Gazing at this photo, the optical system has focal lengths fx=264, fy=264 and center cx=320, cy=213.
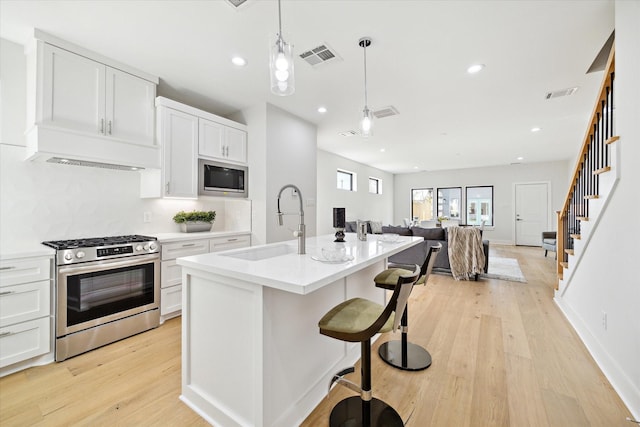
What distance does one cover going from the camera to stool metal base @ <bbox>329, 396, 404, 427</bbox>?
4.77ft

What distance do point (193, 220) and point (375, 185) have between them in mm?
7366

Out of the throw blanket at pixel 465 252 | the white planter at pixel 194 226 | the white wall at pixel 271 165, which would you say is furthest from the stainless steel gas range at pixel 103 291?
the throw blanket at pixel 465 252

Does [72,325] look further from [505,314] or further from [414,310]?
[505,314]

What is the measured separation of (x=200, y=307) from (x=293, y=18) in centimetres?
219

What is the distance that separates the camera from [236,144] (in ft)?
12.0

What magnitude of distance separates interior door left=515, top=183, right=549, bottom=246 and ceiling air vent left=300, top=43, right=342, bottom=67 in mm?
8823

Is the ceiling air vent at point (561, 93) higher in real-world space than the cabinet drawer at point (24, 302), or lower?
higher

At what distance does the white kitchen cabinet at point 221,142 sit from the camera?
3304mm

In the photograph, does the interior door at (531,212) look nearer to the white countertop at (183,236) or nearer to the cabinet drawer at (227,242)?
the cabinet drawer at (227,242)

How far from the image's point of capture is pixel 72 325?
2.17m

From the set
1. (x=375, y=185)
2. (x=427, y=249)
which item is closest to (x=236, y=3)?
(x=427, y=249)

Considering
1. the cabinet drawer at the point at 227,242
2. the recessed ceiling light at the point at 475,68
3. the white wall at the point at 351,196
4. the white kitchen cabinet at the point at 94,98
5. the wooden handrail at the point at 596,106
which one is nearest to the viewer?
the wooden handrail at the point at 596,106

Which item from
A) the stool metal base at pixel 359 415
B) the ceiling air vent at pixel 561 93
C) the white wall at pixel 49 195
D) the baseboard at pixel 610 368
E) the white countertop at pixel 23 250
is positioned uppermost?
the ceiling air vent at pixel 561 93

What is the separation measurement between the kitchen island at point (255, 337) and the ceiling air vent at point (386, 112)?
2842 millimetres
